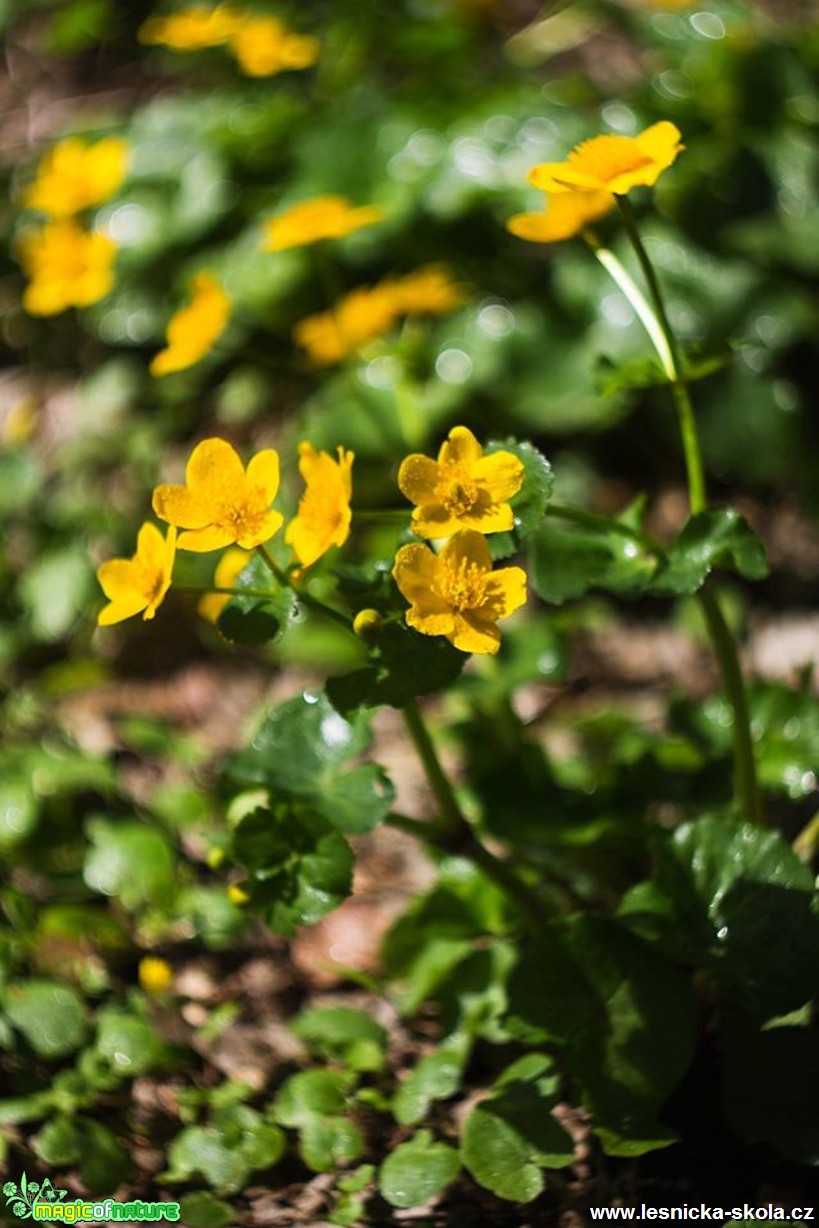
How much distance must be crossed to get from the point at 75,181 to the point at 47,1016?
1618 millimetres

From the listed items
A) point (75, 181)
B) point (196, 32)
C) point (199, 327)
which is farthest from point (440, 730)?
point (196, 32)

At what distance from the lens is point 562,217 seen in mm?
1335

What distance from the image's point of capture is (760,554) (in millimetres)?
1187

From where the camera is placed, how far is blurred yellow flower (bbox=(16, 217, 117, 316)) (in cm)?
217

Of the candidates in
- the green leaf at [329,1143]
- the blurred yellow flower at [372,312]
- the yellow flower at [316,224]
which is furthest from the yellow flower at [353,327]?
the green leaf at [329,1143]

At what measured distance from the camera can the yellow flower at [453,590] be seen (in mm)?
1108

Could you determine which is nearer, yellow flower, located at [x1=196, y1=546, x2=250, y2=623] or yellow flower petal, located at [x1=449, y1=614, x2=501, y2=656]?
yellow flower petal, located at [x1=449, y1=614, x2=501, y2=656]

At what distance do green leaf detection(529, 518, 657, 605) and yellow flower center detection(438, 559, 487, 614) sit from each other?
128mm

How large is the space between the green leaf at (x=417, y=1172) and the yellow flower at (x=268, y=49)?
2.00m

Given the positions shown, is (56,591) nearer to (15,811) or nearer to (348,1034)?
(15,811)

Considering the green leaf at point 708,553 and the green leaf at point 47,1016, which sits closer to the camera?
the green leaf at point 708,553

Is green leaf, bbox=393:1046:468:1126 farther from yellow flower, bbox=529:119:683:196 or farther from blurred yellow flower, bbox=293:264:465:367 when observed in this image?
blurred yellow flower, bbox=293:264:465:367

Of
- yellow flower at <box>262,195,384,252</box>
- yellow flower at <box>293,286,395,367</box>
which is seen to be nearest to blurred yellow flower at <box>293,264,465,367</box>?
yellow flower at <box>293,286,395,367</box>

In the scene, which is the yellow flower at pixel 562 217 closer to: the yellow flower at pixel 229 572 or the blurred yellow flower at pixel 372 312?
the yellow flower at pixel 229 572
